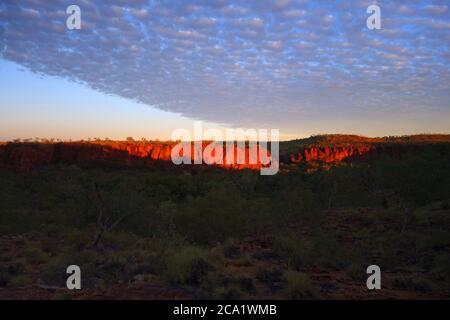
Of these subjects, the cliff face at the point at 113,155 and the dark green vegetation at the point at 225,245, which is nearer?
the dark green vegetation at the point at 225,245

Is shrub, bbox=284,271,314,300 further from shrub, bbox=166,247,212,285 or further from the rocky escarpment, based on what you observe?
the rocky escarpment

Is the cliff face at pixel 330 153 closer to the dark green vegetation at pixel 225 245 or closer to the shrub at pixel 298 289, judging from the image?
the dark green vegetation at pixel 225 245

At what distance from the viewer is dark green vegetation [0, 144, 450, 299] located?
374 inches

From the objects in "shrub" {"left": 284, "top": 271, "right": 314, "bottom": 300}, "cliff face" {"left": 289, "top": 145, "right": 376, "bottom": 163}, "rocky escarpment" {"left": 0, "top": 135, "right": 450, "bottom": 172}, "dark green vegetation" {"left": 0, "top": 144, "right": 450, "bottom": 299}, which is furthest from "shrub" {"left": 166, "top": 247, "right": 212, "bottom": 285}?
"cliff face" {"left": 289, "top": 145, "right": 376, "bottom": 163}

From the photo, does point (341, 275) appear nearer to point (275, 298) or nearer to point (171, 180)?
point (275, 298)

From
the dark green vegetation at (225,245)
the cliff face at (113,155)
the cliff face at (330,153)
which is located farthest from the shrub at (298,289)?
the cliff face at (330,153)

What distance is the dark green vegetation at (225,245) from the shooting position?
9.50 meters

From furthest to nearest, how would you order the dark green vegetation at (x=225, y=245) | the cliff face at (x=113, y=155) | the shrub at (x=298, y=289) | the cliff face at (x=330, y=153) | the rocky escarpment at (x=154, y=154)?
the cliff face at (x=330, y=153) < the rocky escarpment at (x=154, y=154) < the cliff face at (x=113, y=155) < the dark green vegetation at (x=225, y=245) < the shrub at (x=298, y=289)

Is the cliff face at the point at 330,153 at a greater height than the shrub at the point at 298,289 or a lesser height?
greater

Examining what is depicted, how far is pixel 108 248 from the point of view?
44.4 ft

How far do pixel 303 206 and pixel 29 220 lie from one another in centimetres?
1294

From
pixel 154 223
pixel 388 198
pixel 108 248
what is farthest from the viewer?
pixel 388 198

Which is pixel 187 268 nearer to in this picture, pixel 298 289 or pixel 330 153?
pixel 298 289

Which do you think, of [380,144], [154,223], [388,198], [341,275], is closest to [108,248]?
[154,223]
